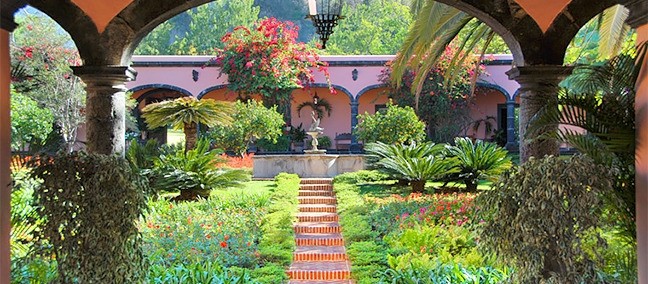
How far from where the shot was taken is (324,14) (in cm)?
757

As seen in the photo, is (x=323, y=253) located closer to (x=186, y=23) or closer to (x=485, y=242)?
(x=485, y=242)

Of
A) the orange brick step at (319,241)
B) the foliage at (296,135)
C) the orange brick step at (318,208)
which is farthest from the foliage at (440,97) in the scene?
the orange brick step at (319,241)

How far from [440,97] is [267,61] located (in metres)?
5.73

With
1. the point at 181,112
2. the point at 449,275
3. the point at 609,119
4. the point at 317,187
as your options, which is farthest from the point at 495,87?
the point at 609,119

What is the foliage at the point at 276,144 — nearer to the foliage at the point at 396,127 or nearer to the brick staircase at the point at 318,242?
the foliage at the point at 396,127

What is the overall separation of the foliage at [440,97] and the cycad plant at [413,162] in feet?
26.4

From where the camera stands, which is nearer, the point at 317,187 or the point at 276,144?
the point at 317,187

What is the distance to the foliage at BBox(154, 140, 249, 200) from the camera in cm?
1306

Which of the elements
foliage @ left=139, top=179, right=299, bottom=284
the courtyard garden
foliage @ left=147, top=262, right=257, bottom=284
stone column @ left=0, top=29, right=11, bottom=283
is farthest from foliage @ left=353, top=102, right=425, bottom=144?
stone column @ left=0, top=29, right=11, bottom=283

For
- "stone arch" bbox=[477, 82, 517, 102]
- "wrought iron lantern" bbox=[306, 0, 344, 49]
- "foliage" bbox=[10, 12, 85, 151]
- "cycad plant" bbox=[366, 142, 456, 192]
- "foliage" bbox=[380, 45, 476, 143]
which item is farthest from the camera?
"stone arch" bbox=[477, 82, 517, 102]

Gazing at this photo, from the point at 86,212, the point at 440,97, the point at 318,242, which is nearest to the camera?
the point at 86,212

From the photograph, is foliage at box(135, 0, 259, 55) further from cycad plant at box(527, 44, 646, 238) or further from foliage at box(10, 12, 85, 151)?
cycad plant at box(527, 44, 646, 238)

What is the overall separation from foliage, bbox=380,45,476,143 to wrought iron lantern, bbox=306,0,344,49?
1568 centimetres

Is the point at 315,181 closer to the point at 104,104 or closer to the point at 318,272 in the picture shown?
the point at 318,272
